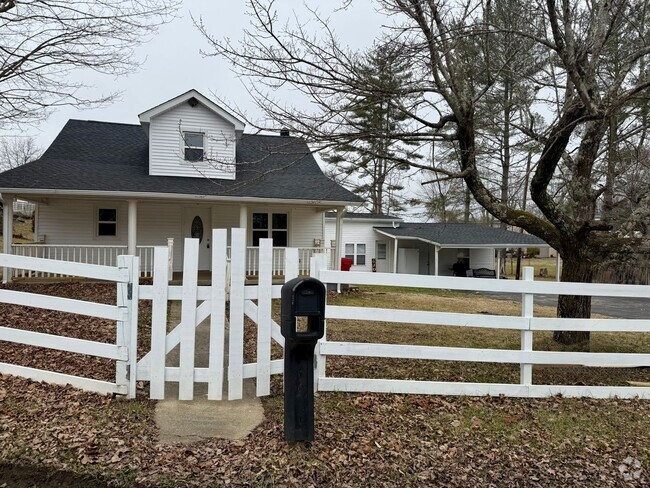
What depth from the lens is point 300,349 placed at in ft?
11.5

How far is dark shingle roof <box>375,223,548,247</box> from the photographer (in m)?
24.8

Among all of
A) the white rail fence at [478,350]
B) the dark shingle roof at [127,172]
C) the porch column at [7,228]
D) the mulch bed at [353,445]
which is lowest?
the mulch bed at [353,445]

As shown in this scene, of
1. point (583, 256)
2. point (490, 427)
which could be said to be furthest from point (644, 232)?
point (490, 427)

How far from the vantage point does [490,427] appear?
4.02 meters

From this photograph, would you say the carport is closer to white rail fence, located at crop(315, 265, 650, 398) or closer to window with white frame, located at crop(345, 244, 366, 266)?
window with white frame, located at crop(345, 244, 366, 266)

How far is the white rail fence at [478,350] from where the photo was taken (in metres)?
4.50

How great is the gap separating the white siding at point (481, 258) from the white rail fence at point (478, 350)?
22496 millimetres

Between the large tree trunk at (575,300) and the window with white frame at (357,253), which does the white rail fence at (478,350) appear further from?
the window with white frame at (357,253)

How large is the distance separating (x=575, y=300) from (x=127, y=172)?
12.6m

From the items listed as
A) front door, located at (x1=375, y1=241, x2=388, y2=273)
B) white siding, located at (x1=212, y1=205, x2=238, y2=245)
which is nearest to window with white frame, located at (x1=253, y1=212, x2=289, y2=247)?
white siding, located at (x1=212, y1=205, x2=238, y2=245)

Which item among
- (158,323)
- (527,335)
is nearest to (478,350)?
(527,335)

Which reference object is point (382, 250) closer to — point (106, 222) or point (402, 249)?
point (402, 249)

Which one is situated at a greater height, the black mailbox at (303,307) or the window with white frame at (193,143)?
the window with white frame at (193,143)

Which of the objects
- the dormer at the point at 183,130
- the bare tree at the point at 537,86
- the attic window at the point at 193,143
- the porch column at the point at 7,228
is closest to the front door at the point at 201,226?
the dormer at the point at 183,130
